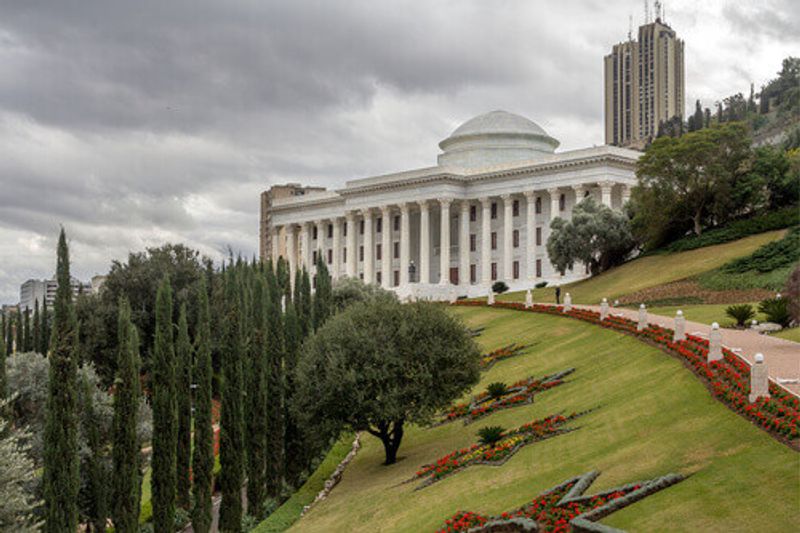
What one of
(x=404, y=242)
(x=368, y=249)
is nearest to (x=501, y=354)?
(x=404, y=242)

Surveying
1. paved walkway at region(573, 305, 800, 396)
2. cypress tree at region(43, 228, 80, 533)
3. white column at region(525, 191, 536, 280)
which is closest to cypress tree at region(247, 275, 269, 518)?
cypress tree at region(43, 228, 80, 533)

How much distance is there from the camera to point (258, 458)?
38.0 meters

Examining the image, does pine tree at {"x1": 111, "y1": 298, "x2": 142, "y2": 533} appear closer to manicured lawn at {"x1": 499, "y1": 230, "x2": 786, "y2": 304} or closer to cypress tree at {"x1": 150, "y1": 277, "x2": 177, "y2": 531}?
cypress tree at {"x1": 150, "y1": 277, "x2": 177, "y2": 531}

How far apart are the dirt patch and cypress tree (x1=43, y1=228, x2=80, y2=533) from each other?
41912 mm

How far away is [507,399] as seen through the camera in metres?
38.8

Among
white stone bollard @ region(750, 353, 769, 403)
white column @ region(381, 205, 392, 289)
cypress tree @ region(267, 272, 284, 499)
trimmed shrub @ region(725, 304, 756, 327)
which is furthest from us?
white column @ region(381, 205, 392, 289)

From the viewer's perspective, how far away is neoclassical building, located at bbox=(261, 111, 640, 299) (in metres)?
92.9

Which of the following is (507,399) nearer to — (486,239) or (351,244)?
(486,239)

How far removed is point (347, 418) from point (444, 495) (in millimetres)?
9754

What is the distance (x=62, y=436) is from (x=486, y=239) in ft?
249

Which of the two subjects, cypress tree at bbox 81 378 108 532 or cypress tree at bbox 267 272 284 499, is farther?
cypress tree at bbox 267 272 284 499

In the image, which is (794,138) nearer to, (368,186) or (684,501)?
(368,186)

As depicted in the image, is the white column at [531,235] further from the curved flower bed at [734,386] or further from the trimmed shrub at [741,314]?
the curved flower bed at [734,386]

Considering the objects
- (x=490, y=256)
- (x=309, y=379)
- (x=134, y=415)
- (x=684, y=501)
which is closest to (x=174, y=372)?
(x=134, y=415)
